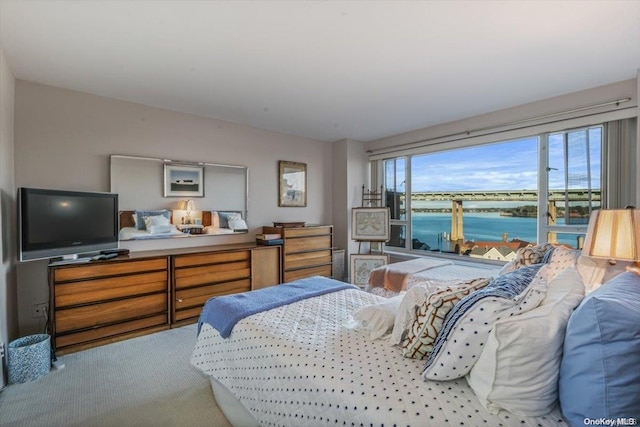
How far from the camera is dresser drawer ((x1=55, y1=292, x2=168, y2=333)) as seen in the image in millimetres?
2602

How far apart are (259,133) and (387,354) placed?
3.73 metres

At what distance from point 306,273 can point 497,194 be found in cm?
284

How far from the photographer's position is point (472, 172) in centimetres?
419

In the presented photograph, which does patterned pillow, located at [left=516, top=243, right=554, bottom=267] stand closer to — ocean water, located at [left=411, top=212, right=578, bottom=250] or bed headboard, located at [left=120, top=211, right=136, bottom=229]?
ocean water, located at [left=411, top=212, right=578, bottom=250]

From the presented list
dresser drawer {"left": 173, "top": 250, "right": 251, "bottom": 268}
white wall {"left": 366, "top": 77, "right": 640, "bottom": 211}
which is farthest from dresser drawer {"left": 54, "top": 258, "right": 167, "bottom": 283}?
white wall {"left": 366, "top": 77, "right": 640, "bottom": 211}

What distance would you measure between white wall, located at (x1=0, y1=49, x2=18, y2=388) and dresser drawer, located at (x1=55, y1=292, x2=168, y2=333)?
14.2 inches

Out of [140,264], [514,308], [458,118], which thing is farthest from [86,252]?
[458,118]

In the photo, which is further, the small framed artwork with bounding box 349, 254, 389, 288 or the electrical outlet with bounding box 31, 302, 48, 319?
the small framed artwork with bounding box 349, 254, 389, 288

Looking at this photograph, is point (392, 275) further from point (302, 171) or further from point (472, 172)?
point (302, 171)

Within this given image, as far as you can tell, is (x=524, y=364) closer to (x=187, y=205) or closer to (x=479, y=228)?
(x=479, y=228)

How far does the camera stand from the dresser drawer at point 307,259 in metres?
4.25

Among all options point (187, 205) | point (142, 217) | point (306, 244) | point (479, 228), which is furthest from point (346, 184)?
point (142, 217)

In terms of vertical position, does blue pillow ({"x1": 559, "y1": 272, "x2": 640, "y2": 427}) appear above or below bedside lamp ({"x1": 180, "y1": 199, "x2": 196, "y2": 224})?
below

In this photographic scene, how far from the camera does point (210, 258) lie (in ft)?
11.3
